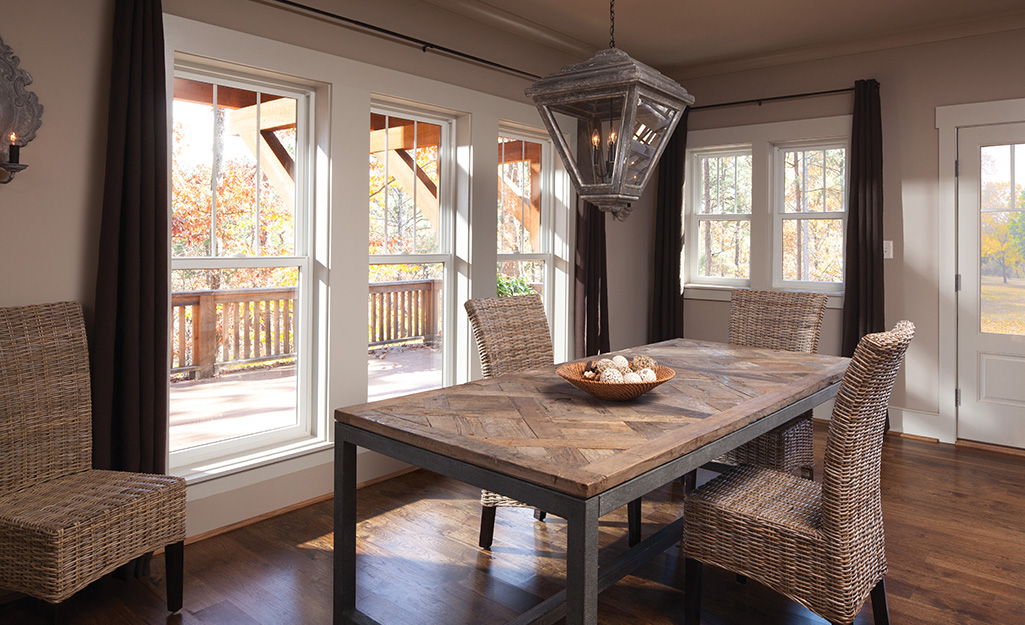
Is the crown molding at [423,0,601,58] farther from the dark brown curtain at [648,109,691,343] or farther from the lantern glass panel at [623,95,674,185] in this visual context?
the lantern glass panel at [623,95,674,185]

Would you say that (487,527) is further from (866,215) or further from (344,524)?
(866,215)

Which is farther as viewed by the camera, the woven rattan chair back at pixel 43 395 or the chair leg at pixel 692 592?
the woven rattan chair back at pixel 43 395

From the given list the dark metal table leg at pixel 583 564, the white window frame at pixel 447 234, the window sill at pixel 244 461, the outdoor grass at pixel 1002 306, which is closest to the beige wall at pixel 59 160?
the window sill at pixel 244 461

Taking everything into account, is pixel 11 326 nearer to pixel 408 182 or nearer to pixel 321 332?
pixel 321 332

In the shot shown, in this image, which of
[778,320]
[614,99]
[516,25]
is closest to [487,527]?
[614,99]

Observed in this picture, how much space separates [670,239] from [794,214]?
97 centimetres

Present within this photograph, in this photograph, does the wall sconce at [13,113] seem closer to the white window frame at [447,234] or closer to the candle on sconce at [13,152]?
the candle on sconce at [13,152]

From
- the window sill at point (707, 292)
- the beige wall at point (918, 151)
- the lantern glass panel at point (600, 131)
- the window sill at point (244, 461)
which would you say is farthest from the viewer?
the window sill at point (707, 292)

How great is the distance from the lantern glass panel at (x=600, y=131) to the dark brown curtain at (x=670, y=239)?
372 centimetres

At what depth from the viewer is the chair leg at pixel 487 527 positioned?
9.32ft

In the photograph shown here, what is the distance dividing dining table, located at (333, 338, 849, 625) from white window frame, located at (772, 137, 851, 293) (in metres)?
2.58

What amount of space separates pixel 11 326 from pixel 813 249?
496cm

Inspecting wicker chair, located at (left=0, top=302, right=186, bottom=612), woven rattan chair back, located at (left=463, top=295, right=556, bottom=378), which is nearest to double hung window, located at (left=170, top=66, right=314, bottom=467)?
wicker chair, located at (left=0, top=302, right=186, bottom=612)

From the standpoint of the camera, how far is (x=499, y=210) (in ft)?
14.9
